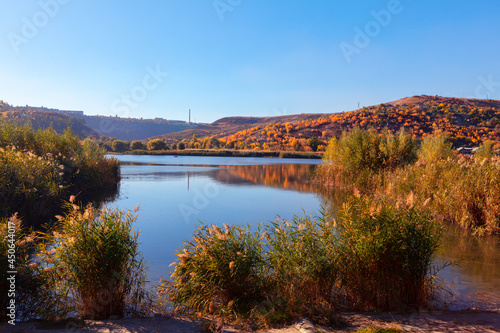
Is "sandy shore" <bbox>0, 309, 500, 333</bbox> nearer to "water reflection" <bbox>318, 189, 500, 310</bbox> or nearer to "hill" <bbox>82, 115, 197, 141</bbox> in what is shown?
"water reflection" <bbox>318, 189, 500, 310</bbox>

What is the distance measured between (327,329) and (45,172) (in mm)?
10488

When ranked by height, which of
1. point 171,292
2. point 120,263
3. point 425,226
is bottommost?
point 171,292

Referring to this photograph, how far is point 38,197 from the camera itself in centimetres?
962

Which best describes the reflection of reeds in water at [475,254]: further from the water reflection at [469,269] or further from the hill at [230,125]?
the hill at [230,125]

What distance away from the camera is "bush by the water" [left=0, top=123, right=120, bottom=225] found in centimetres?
914

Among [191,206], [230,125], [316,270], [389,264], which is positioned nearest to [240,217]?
[191,206]

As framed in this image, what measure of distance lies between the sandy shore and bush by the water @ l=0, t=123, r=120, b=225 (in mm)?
4215

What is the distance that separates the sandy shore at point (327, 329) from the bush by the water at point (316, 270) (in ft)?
1.14

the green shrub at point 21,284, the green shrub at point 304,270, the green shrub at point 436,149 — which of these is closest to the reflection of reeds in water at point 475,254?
the green shrub at point 304,270

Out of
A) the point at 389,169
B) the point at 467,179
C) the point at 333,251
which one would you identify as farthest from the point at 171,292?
the point at 389,169

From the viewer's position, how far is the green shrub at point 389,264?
470cm

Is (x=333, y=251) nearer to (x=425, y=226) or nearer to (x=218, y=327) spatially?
(x=425, y=226)

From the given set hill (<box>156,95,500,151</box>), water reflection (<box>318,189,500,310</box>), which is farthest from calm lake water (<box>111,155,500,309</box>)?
hill (<box>156,95,500,151</box>)

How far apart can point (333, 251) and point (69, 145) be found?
15764mm
